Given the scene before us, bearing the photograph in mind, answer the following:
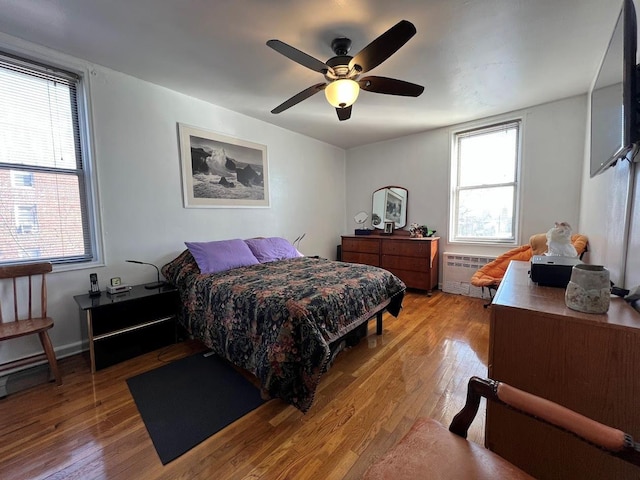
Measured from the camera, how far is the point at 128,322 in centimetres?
225

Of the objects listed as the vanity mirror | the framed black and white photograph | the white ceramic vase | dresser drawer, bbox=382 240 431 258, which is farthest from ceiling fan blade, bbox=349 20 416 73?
the vanity mirror

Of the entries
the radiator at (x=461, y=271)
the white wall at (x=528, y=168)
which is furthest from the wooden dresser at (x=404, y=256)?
the white wall at (x=528, y=168)

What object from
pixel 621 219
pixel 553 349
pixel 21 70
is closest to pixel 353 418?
pixel 553 349

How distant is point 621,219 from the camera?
1.34 meters

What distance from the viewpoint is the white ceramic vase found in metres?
0.91

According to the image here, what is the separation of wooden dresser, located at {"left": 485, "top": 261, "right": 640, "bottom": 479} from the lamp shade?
5.41ft

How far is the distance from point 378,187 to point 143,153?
11.6 ft

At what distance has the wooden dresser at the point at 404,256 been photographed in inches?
151

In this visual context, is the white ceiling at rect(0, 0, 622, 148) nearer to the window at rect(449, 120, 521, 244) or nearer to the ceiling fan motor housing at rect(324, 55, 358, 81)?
the ceiling fan motor housing at rect(324, 55, 358, 81)

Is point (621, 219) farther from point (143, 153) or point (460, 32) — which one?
point (143, 153)

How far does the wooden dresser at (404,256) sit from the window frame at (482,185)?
42 centimetres

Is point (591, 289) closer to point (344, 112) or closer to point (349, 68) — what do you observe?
point (349, 68)

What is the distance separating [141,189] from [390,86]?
252 centimetres

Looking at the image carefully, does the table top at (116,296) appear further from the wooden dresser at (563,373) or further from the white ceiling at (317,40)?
the wooden dresser at (563,373)
